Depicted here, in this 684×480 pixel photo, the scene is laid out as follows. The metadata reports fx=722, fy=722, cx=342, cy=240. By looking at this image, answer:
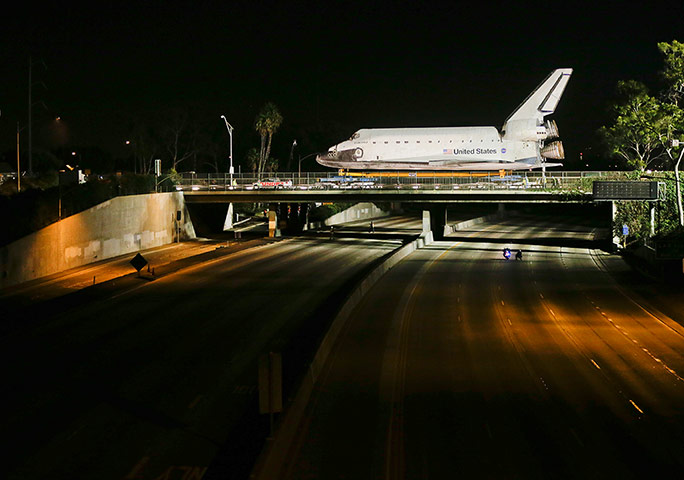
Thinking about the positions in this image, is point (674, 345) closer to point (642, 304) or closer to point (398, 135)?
point (642, 304)

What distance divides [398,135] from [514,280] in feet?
105

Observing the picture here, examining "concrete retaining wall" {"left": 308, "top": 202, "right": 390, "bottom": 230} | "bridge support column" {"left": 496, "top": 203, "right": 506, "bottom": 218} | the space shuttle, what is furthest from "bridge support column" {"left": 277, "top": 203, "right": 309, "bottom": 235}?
"bridge support column" {"left": 496, "top": 203, "right": 506, "bottom": 218}

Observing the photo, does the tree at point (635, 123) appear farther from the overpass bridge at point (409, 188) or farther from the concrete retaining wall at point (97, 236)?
the concrete retaining wall at point (97, 236)

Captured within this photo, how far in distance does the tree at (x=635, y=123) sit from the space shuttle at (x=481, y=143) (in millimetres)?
5596

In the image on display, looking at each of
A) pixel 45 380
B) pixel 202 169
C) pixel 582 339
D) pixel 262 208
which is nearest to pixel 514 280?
pixel 582 339

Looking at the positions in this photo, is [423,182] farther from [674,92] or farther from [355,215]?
[355,215]

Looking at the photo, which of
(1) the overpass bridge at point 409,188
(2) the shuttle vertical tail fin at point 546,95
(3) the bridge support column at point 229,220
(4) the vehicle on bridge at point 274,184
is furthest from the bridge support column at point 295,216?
(2) the shuttle vertical tail fin at point 546,95

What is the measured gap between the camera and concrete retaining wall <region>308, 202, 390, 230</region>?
338 ft

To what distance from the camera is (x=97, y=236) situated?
193 ft

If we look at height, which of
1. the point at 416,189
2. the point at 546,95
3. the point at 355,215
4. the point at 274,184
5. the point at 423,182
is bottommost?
the point at 355,215

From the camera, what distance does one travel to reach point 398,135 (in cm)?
7500

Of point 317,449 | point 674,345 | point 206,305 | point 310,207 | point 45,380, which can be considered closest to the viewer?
point 317,449

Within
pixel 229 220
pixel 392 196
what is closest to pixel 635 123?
pixel 392 196

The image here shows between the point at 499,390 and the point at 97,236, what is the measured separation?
1814 inches
